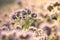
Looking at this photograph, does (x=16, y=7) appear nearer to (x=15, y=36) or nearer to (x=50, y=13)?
(x=50, y=13)

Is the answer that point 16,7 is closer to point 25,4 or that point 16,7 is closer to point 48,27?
point 25,4

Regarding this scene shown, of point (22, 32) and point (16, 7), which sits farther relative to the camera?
point (16, 7)

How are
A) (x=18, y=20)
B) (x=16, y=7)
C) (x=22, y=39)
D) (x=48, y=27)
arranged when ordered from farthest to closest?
(x=16, y=7) < (x=18, y=20) < (x=48, y=27) < (x=22, y=39)

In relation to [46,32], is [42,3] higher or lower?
higher

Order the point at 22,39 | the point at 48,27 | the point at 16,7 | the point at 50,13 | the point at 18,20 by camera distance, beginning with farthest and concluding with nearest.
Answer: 1. the point at 16,7
2. the point at 50,13
3. the point at 18,20
4. the point at 48,27
5. the point at 22,39

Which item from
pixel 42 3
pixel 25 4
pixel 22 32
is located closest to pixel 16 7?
pixel 25 4

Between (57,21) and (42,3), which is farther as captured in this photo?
(42,3)

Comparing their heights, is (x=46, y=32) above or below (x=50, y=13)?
below

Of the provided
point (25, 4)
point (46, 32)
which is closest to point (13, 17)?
point (46, 32)

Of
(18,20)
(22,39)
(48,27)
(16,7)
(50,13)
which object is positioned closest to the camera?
(22,39)
